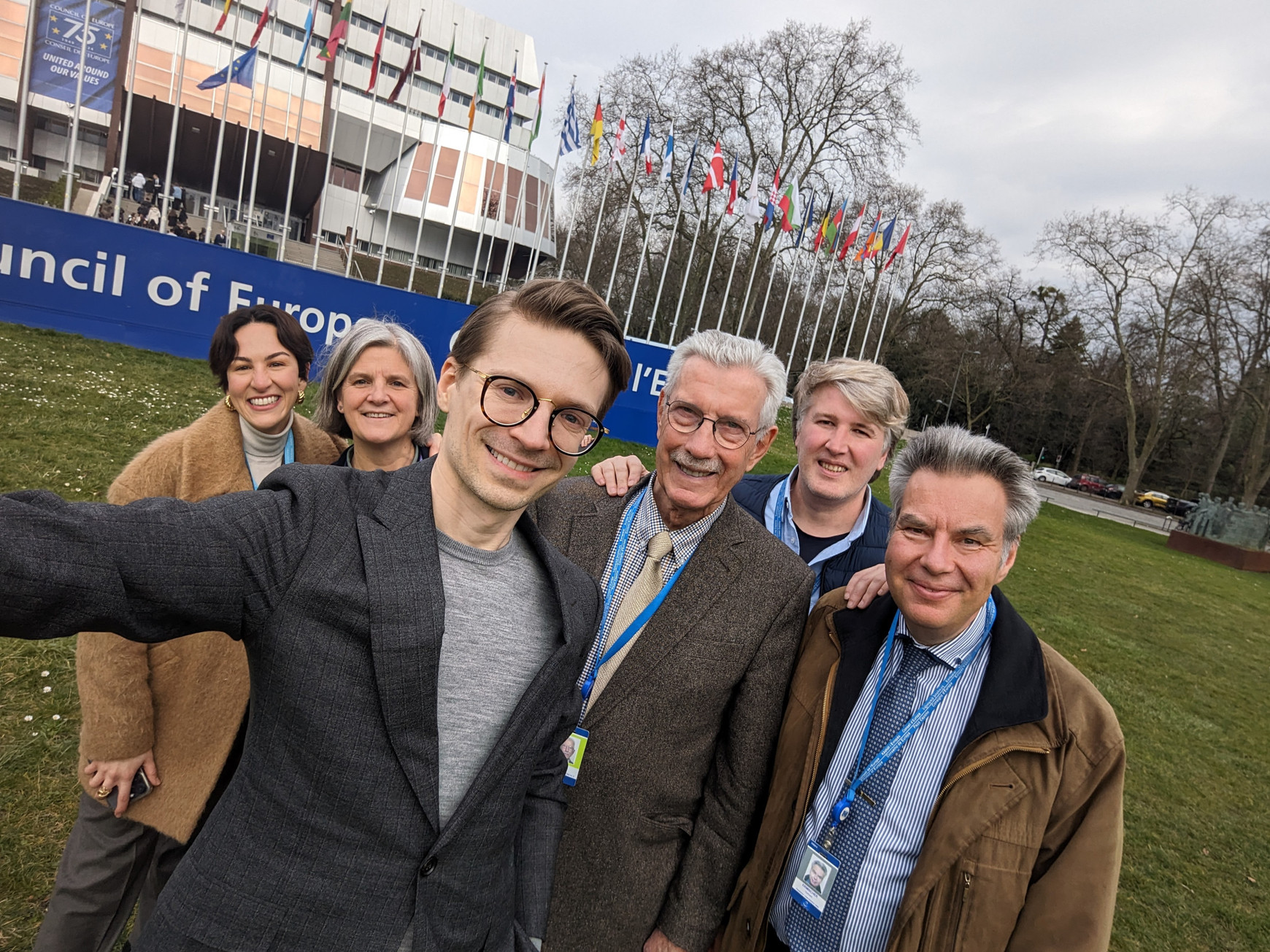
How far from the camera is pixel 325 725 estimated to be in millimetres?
1146

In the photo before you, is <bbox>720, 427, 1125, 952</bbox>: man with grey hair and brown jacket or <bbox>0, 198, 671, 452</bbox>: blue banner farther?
<bbox>0, 198, 671, 452</bbox>: blue banner

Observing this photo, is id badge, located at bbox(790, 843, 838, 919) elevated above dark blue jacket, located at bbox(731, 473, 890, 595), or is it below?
below

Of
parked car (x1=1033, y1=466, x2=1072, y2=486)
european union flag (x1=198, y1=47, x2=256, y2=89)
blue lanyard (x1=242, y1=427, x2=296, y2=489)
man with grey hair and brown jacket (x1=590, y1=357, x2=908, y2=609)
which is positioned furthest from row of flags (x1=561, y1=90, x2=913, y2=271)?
parked car (x1=1033, y1=466, x2=1072, y2=486)

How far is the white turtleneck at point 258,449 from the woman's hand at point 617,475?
1135mm

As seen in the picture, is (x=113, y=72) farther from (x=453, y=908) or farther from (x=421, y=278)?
(x=421, y=278)

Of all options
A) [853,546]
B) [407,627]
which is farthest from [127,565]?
[853,546]

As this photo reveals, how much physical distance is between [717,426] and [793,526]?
3.45 ft

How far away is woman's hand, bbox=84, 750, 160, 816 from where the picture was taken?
80.5 inches

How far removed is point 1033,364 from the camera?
40.5 m

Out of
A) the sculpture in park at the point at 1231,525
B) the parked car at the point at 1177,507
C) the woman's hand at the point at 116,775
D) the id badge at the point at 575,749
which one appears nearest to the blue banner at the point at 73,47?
the woman's hand at the point at 116,775

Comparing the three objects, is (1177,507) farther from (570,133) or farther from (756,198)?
(570,133)

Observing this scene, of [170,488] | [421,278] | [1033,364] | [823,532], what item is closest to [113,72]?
[170,488]

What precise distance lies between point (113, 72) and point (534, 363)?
51.0 feet

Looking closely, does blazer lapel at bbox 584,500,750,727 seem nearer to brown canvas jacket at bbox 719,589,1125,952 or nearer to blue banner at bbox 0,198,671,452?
brown canvas jacket at bbox 719,589,1125,952
